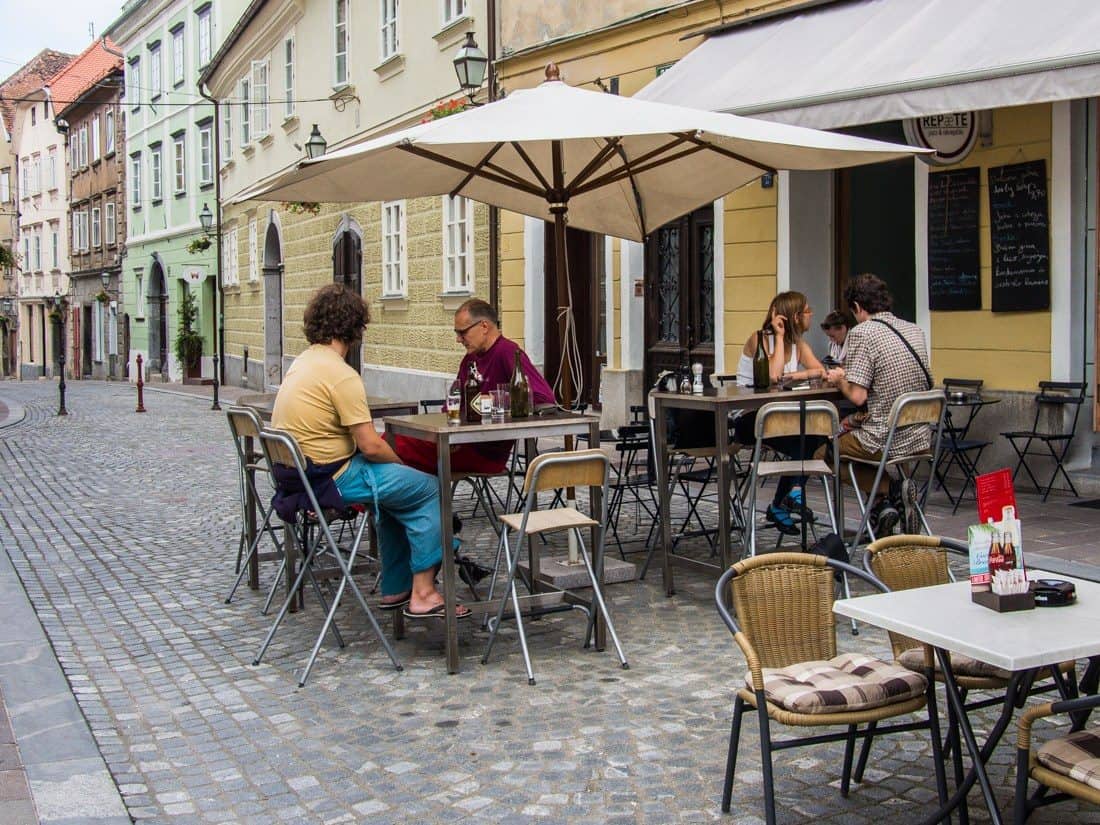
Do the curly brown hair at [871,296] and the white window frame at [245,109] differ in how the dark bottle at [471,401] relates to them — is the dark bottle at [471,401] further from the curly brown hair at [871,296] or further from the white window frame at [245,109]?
the white window frame at [245,109]

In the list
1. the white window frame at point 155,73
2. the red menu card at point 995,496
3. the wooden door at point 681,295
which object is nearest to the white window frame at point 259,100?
the white window frame at point 155,73

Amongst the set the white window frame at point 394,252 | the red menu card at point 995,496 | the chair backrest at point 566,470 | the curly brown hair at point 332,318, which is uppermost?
the white window frame at point 394,252

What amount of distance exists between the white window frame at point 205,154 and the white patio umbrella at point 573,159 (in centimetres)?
2557

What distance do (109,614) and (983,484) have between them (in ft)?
15.6

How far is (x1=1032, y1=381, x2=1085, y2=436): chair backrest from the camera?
A: 8.77 metres

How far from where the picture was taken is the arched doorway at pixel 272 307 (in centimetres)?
2652

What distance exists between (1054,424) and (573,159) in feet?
13.1

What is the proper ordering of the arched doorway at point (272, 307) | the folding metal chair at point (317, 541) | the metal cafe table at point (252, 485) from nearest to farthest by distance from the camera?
the folding metal chair at point (317, 541) < the metal cafe table at point (252, 485) < the arched doorway at point (272, 307)

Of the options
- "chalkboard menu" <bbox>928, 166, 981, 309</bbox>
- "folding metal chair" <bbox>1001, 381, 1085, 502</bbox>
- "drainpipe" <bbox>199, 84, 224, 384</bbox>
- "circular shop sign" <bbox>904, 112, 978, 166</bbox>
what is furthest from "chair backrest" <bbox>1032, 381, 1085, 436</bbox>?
"drainpipe" <bbox>199, 84, 224, 384</bbox>

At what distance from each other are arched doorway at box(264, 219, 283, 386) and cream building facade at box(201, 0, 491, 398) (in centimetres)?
3

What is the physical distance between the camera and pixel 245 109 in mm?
28453

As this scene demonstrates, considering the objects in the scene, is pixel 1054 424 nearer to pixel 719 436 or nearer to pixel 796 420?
pixel 796 420

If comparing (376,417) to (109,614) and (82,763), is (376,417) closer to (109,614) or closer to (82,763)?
(109,614)

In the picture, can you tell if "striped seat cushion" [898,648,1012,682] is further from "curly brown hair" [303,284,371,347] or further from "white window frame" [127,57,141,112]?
"white window frame" [127,57,141,112]
